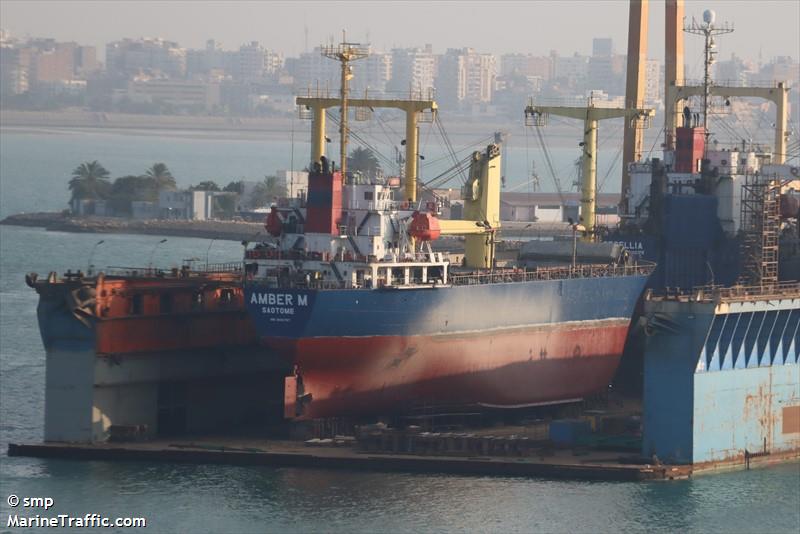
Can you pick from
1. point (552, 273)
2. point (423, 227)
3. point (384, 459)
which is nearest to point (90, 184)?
point (552, 273)

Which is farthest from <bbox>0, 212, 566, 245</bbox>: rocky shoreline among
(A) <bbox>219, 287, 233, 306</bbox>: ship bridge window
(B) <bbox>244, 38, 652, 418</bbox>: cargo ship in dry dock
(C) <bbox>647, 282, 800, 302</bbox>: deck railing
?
(C) <bbox>647, 282, 800, 302</bbox>: deck railing

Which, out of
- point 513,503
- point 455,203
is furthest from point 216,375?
point 455,203

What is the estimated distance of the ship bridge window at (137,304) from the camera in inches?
2012

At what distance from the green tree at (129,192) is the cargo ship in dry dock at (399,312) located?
7553cm

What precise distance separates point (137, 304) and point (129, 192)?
82.5 m

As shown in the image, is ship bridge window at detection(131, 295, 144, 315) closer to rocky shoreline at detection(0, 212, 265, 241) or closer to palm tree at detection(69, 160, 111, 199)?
rocky shoreline at detection(0, 212, 265, 241)

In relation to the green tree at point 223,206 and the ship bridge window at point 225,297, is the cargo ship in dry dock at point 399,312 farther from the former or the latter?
the green tree at point 223,206

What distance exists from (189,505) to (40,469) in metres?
4.28

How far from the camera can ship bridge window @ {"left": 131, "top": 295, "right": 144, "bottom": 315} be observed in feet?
168

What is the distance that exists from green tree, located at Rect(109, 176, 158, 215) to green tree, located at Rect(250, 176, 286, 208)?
565 centimetres

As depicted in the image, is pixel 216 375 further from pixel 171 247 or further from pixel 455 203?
pixel 455 203

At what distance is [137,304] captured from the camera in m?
51.2

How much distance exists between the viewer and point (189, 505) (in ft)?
148

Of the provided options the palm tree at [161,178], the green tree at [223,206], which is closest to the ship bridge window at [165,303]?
the green tree at [223,206]
